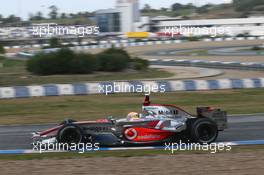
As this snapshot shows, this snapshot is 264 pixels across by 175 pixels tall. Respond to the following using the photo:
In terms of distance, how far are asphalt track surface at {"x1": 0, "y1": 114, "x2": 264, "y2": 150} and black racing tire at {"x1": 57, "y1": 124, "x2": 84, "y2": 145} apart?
1.06 meters

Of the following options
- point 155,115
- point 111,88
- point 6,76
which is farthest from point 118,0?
A: point 155,115

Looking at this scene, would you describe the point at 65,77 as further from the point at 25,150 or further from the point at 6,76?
the point at 25,150

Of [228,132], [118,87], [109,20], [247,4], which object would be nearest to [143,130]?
[228,132]

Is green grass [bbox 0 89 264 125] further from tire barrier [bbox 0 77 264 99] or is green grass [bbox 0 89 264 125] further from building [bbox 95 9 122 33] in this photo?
building [bbox 95 9 122 33]

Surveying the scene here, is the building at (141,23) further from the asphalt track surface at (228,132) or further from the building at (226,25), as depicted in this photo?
the asphalt track surface at (228,132)

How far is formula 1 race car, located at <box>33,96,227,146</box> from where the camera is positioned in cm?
1215

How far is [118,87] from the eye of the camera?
84.4 ft

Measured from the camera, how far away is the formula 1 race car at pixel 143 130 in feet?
39.9

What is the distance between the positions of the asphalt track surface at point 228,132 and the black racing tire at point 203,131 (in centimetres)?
87

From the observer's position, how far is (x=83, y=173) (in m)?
8.97

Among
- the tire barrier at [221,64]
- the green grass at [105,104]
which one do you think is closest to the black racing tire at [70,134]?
the green grass at [105,104]

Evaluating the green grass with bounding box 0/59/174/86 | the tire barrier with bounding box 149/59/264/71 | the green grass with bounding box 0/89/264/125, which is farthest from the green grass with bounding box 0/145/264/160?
the tire barrier with bounding box 149/59/264/71

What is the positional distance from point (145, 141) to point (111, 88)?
1361 cm

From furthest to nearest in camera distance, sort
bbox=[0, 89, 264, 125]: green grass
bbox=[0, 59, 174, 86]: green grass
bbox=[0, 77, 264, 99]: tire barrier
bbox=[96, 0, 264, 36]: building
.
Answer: bbox=[96, 0, 264, 36]: building < bbox=[0, 59, 174, 86]: green grass < bbox=[0, 77, 264, 99]: tire barrier < bbox=[0, 89, 264, 125]: green grass
